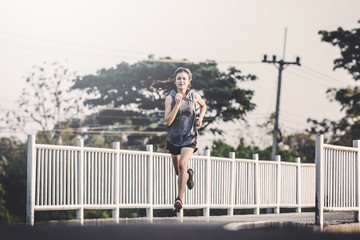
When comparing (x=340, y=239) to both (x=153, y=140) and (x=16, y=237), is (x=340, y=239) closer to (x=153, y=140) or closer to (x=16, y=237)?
(x=16, y=237)

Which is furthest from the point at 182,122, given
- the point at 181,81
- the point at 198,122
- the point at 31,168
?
the point at 31,168

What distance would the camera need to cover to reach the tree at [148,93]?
2295 inches

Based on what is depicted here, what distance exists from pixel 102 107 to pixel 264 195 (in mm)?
39357

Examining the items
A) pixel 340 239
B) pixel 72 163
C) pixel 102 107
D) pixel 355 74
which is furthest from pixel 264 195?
pixel 102 107

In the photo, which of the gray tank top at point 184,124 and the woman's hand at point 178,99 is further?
the gray tank top at point 184,124

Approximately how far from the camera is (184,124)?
33.5ft

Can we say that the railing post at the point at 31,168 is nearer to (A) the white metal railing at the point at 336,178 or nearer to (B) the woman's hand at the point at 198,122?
(B) the woman's hand at the point at 198,122

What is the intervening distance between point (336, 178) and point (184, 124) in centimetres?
256

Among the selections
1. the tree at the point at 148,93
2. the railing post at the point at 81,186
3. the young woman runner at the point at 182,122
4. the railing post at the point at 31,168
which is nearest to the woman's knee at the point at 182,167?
the young woman runner at the point at 182,122

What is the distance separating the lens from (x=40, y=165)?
1260cm

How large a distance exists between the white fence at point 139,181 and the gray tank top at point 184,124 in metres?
2.56

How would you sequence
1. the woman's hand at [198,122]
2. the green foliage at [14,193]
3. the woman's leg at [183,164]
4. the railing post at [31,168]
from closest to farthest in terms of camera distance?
the woman's hand at [198,122], the woman's leg at [183,164], the railing post at [31,168], the green foliage at [14,193]

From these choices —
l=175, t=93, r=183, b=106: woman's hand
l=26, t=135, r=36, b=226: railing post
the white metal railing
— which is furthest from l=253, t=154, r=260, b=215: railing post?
l=175, t=93, r=183, b=106: woman's hand

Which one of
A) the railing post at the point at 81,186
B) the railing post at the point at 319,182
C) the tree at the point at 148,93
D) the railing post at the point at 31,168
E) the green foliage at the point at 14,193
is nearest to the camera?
the railing post at the point at 319,182
